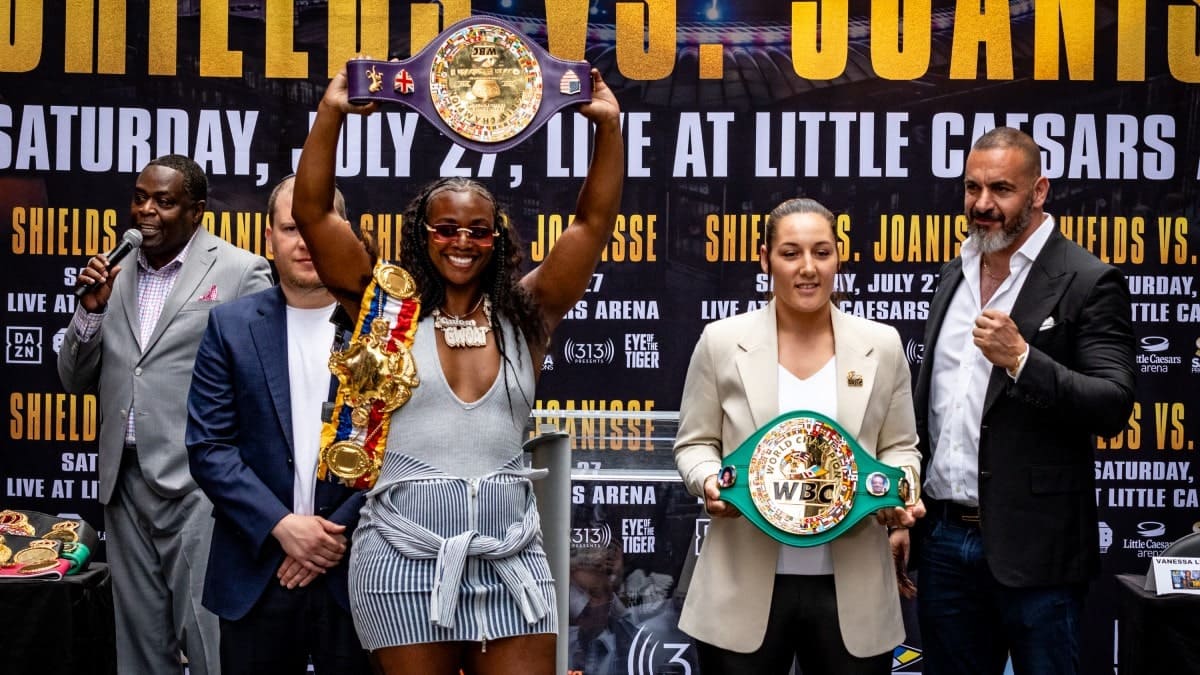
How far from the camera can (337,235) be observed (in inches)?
123

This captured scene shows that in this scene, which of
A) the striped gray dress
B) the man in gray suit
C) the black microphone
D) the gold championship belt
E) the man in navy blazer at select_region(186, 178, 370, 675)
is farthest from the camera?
the man in gray suit

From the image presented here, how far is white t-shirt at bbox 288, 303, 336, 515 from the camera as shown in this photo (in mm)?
3426

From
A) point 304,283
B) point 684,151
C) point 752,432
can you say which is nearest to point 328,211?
point 304,283

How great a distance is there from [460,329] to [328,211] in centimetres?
41

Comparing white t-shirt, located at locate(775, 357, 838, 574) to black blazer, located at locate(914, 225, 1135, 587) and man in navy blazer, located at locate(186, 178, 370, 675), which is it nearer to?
black blazer, located at locate(914, 225, 1135, 587)

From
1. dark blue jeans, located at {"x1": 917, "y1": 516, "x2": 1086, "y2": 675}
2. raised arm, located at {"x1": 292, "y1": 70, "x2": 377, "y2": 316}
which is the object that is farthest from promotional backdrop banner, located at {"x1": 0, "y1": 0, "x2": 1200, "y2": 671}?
raised arm, located at {"x1": 292, "y1": 70, "x2": 377, "y2": 316}

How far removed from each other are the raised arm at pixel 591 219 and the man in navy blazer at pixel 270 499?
67 centimetres

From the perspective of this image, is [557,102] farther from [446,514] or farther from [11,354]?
[11,354]

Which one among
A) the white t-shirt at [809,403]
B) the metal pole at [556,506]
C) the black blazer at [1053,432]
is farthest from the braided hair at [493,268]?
the black blazer at [1053,432]

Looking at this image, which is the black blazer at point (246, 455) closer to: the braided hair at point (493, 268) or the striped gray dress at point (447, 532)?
the striped gray dress at point (447, 532)

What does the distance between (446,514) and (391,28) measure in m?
2.78

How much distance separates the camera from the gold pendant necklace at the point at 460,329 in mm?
3070

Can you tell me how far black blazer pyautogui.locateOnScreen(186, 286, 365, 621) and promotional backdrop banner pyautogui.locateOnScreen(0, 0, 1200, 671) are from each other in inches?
71.1

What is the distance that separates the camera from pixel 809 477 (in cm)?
319
